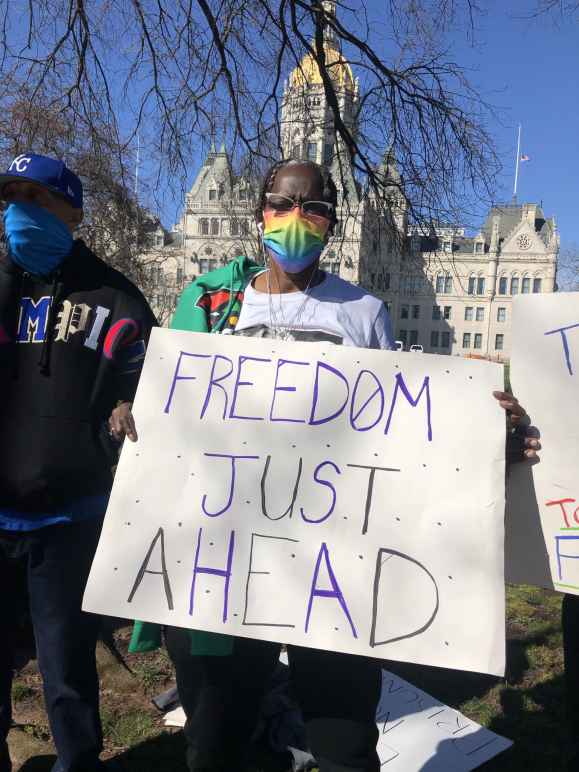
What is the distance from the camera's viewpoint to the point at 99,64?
454 centimetres

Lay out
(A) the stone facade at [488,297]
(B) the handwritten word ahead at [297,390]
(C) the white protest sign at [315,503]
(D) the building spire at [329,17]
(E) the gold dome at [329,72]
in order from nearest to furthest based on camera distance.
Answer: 1. (C) the white protest sign at [315,503]
2. (B) the handwritten word ahead at [297,390]
3. (D) the building spire at [329,17]
4. (E) the gold dome at [329,72]
5. (A) the stone facade at [488,297]

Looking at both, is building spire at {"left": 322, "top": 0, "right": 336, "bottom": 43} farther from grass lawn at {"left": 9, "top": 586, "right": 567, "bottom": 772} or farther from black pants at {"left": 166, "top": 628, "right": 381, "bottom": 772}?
black pants at {"left": 166, "top": 628, "right": 381, "bottom": 772}

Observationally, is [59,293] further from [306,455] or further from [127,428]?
[306,455]

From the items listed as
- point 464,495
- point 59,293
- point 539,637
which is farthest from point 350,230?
point 464,495

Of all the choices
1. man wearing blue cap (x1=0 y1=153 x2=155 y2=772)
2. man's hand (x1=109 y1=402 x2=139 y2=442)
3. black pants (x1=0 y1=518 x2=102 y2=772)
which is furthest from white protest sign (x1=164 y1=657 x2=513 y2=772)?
man's hand (x1=109 y1=402 x2=139 y2=442)

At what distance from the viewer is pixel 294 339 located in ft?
5.63

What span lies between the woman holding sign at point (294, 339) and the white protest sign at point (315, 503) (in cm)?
15

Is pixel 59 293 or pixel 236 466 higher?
pixel 59 293

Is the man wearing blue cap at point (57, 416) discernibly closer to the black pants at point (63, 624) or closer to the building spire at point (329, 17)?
the black pants at point (63, 624)

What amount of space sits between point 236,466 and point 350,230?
4.68 metres

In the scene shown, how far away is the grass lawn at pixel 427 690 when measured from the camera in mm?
2434

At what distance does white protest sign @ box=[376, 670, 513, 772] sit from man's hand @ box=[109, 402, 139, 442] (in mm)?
1595

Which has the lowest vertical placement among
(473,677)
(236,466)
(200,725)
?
(473,677)

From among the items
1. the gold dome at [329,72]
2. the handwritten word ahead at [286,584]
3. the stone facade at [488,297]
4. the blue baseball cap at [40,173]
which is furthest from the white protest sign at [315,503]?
the stone facade at [488,297]
